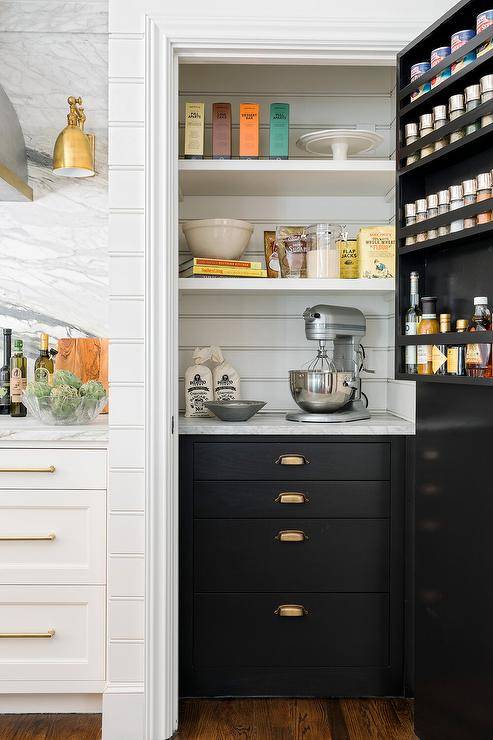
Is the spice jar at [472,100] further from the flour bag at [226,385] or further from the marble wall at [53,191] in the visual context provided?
the marble wall at [53,191]

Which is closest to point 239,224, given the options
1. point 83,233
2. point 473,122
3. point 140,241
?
point 140,241

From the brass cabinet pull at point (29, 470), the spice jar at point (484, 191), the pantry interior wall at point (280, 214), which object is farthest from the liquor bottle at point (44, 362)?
the spice jar at point (484, 191)

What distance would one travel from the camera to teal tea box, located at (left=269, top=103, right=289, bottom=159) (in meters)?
2.52

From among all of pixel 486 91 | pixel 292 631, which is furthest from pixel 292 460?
pixel 486 91

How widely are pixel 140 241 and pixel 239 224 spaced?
0.52 m

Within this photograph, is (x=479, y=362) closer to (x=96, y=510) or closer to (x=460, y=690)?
(x=460, y=690)

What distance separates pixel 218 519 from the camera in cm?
236

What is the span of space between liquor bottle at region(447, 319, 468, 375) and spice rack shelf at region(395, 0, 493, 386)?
0.10 feet

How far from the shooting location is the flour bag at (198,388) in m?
2.63

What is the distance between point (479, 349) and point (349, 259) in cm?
97

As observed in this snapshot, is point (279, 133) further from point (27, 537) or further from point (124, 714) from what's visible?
point (124, 714)

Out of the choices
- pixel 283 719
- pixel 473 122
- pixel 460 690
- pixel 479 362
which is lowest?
pixel 283 719

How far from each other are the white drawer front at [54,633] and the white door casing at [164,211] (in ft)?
0.68

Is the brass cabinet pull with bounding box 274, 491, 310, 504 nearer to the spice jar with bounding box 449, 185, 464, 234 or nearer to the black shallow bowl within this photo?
the black shallow bowl
